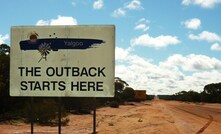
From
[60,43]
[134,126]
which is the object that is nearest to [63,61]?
[60,43]

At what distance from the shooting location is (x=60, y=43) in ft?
26.5

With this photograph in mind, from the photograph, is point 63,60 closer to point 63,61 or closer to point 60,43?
point 63,61

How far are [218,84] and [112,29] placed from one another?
637 ft

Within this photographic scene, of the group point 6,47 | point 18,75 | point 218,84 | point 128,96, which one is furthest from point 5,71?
point 218,84

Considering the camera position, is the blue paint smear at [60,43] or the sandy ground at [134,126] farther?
the sandy ground at [134,126]

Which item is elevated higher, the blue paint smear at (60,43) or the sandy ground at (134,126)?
the blue paint smear at (60,43)

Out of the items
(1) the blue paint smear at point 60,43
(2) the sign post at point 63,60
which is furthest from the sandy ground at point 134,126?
(1) the blue paint smear at point 60,43

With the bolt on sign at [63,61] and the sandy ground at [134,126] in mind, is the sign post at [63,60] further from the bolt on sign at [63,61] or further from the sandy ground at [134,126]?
the sandy ground at [134,126]

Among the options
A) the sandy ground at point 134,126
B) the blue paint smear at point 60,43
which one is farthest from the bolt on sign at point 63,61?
the sandy ground at point 134,126

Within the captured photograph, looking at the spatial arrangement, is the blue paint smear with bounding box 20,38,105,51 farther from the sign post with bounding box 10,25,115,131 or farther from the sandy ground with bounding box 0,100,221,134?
the sandy ground with bounding box 0,100,221,134

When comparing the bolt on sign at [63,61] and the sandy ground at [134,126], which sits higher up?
the bolt on sign at [63,61]

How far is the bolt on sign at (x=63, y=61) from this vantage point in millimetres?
7949

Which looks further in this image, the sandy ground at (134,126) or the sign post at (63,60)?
the sandy ground at (134,126)

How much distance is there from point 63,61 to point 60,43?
0.33m
